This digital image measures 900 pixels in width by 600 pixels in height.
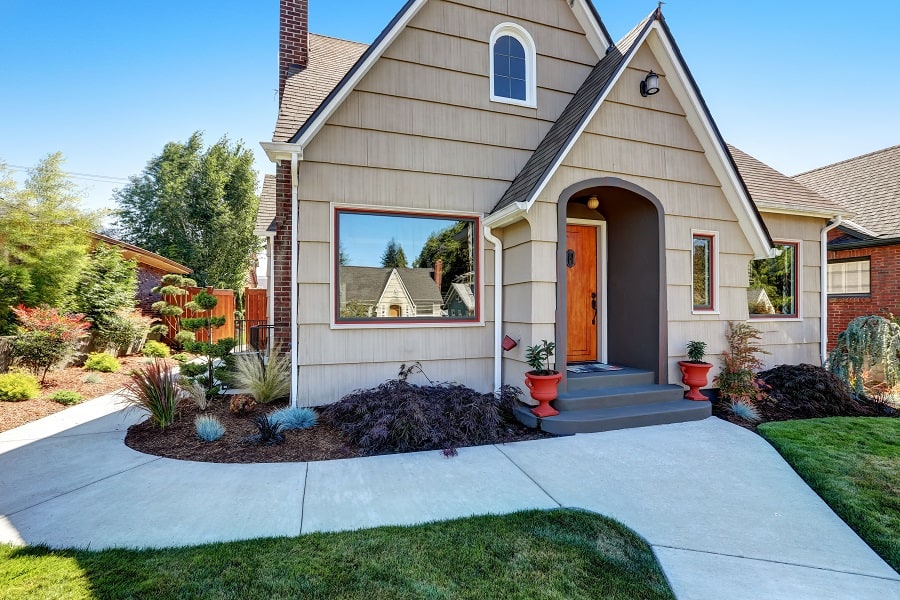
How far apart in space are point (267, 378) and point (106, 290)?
25.8ft

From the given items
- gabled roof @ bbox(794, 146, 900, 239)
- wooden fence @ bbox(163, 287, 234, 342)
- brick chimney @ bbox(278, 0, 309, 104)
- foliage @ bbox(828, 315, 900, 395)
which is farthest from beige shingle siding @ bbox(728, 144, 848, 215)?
wooden fence @ bbox(163, 287, 234, 342)

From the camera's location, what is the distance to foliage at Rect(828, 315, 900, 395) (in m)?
6.31

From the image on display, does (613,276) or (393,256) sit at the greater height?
(393,256)

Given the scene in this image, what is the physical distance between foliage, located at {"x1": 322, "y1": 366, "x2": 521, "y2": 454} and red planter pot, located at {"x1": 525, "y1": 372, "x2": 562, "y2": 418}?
49 centimetres

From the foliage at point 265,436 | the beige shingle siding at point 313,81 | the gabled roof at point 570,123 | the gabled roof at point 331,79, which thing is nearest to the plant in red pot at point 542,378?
the gabled roof at point 570,123

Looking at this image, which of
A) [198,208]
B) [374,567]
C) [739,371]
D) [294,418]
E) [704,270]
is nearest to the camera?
[374,567]

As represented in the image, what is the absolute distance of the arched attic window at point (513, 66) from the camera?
20.3 ft

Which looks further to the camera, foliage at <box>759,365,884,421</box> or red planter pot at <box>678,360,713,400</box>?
foliage at <box>759,365,884,421</box>

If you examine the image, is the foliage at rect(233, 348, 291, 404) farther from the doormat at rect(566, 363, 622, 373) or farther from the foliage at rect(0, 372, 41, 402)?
the doormat at rect(566, 363, 622, 373)

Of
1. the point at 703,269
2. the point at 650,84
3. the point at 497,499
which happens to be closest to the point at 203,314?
the point at 497,499

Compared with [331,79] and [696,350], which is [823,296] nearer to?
[696,350]

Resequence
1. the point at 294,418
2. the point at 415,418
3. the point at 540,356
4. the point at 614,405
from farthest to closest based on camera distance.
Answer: the point at 614,405 < the point at 540,356 < the point at 294,418 < the point at 415,418

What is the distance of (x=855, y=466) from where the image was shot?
3.86m

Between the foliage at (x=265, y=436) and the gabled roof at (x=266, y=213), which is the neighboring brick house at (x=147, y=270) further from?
the foliage at (x=265, y=436)
